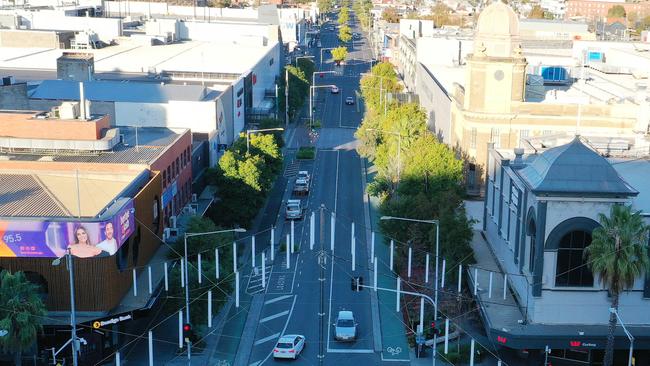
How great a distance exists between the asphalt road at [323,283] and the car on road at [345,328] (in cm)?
43

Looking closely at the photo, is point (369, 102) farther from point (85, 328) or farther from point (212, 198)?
point (85, 328)

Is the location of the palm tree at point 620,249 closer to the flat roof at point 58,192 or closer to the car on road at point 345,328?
the car on road at point 345,328

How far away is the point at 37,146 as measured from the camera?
217 ft

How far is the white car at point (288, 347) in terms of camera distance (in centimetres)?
5084

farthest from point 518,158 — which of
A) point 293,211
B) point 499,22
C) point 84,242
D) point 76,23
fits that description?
point 76,23

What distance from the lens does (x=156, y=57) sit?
13088 centimetres

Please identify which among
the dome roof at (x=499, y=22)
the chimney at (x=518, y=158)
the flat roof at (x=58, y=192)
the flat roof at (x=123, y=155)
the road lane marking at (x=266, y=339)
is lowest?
the road lane marking at (x=266, y=339)

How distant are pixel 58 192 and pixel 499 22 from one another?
4758 centimetres

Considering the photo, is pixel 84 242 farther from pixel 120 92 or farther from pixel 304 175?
pixel 304 175

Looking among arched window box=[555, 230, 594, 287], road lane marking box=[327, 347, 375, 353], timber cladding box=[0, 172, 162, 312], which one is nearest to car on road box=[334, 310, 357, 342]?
road lane marking box=[327, 347, 375, 353]

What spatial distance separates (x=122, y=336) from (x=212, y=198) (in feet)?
84.5

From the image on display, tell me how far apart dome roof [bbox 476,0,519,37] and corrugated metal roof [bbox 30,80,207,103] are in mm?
29019

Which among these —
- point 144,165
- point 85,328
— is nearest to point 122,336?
point 85,328

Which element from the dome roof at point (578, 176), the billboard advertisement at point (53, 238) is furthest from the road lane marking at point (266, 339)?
the dome roof at point (578, 176)
